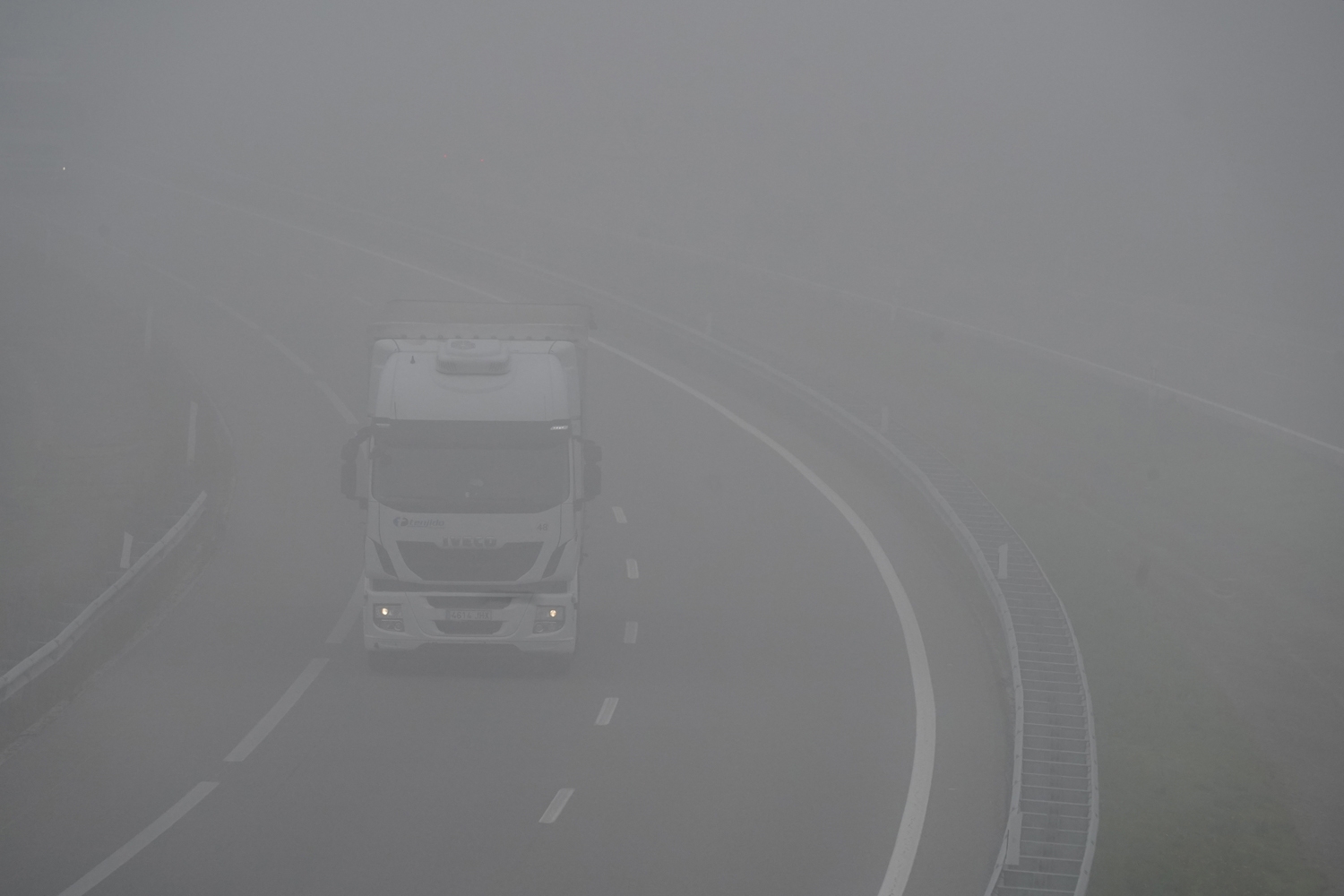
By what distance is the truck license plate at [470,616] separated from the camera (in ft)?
55.9

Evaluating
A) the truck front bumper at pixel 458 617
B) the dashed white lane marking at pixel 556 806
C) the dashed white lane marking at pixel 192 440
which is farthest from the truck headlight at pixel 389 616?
the dashed white lane marking at pixel 192 440

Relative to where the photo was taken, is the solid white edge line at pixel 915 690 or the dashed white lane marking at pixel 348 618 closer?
the solid white edge line at pixel 915 690

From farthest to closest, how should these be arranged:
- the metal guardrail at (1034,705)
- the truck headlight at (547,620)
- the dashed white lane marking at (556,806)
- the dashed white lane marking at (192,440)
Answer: the dashed white lane marking at (192,440) < the truck headlight at (547,620) < the dashed white lane marking at (556,806) < the metal guardrail at (1034,705)

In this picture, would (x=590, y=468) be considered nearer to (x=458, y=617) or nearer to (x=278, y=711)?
(x=458, y=617)

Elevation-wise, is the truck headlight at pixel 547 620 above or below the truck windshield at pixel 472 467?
below

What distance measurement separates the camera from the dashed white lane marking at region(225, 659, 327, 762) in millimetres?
15766

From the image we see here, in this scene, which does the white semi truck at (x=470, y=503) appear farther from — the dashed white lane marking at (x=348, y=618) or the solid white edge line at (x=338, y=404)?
the solid white edge line at (x=338, y=404)

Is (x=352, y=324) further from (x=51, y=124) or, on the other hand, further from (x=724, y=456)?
(x=51, y=124)

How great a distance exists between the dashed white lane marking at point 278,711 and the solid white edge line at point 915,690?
7.34 metres

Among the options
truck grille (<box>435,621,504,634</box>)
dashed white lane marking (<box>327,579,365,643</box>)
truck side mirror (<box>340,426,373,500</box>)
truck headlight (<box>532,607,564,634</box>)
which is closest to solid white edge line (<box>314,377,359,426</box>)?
dashed white lane marking (<box>327,579,365,643</box>)

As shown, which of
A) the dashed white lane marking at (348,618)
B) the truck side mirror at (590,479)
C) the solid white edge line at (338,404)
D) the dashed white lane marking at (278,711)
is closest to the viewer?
the dashed white lane marking at (278,711)

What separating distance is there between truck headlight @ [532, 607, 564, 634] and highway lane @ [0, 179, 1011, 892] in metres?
0.96

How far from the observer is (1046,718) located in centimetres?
1719

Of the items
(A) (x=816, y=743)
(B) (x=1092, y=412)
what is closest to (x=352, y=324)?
(B) (x=1092, y=412)
